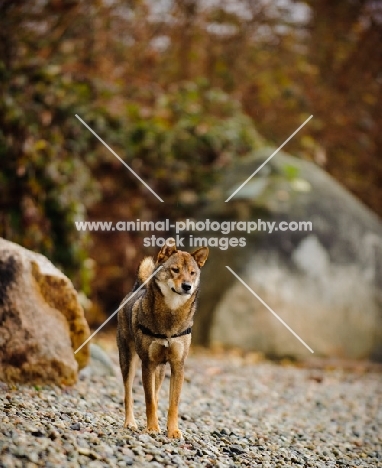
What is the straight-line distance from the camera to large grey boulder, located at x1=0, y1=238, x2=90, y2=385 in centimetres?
407

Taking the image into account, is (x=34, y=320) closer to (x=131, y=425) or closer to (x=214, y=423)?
(x=131, y=425)

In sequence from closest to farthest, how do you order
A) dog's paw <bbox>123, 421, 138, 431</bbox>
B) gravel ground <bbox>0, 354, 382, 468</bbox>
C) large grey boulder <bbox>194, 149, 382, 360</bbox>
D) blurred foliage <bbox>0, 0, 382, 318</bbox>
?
gravel ground <bbox>0, 354, 382, 468</bbox>
dog's paw <bbox>123, 421, 138, 431</bbox>
blurred foliage <bbox>0, 0, 382, 318</bbox>
large grey boulder <bbox>194, 149, 382, 360</bbox>

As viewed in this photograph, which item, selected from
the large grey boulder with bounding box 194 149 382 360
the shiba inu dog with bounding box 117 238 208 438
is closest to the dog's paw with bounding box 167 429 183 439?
the shiba inu dog with bounding box 117 238 208 438

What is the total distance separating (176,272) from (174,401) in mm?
704

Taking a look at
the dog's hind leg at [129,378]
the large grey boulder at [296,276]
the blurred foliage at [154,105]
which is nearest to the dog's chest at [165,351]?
the dog's hind leg at [129,378]

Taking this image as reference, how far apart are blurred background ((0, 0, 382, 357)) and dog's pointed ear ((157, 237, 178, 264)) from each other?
3.27 metres

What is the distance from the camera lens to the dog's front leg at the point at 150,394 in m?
3.33

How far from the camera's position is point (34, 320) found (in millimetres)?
4180

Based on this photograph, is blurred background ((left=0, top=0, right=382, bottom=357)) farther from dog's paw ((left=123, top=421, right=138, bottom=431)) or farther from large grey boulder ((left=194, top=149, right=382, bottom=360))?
dog's paw ((left=123, top=421, right=138, bottom=431))

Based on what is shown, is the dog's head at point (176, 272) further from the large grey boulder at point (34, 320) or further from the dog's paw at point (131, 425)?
the large grey boulder at point (34, 320)

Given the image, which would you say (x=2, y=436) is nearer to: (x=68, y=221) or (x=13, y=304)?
(x=13, y=304)

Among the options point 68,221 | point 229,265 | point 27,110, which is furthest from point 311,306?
point 27,110

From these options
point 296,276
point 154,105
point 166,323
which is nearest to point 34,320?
point 166,323

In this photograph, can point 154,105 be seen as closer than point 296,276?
No
